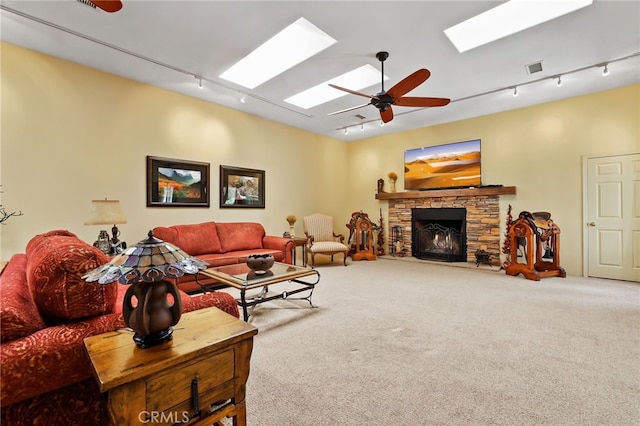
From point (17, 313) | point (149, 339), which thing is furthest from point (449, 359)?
point (17, 313)

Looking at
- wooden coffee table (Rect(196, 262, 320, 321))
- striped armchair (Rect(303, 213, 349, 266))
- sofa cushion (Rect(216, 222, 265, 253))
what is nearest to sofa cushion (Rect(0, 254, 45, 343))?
wooden coffee table (Rect(196, 262, 320, 321))

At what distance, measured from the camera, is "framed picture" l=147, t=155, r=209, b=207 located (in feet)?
14.5

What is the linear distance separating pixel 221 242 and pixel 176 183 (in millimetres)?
1198

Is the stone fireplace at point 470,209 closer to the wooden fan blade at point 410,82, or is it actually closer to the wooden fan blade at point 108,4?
the wooden fan blade at point 410,82

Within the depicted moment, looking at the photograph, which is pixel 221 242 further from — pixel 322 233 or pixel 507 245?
pixel 507 245

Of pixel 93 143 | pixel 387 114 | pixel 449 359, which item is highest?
pixel 387 114

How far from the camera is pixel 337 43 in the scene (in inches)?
131

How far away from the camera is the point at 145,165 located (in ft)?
14.3

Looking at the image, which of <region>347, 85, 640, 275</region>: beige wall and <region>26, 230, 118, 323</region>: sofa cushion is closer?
<region>26, 230, 118, 323</region>: sofa cushion

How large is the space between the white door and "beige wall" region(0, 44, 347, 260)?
18.9ft

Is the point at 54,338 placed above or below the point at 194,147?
below

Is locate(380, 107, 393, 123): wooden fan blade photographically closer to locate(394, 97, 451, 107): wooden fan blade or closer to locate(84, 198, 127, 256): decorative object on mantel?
locate(394, 97, 451, 107): wooden fan blade

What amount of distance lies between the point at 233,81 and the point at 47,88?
2240 mm

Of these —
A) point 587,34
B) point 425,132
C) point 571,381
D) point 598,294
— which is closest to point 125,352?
point 571,381
